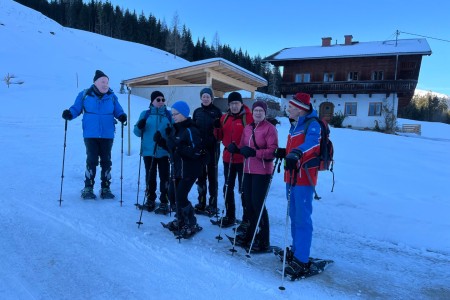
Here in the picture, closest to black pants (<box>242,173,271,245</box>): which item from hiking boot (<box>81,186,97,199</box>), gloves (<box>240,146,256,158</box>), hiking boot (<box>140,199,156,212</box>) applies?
gloves (<box>240,146,256,158</box>)

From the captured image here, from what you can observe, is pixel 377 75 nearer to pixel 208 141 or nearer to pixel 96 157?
pixel 208 141

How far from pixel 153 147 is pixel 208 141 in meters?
1.01

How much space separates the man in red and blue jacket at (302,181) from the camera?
11.5ft

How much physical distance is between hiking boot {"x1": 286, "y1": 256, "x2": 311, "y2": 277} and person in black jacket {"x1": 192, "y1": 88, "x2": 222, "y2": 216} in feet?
5.71

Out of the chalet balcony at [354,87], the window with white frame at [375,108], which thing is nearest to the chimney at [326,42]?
the chalet balcony at [354,87]

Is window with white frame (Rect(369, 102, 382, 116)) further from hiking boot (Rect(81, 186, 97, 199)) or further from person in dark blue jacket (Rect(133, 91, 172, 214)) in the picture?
hiking boot (Rect(81, 186, 97, 199))

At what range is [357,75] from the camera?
29766 mm

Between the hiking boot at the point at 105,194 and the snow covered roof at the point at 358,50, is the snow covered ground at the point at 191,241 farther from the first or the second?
the snow covered roof at the point at 358,50

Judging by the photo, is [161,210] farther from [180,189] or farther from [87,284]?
[87,284]

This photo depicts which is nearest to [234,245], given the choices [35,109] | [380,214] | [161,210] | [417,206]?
[161,210]

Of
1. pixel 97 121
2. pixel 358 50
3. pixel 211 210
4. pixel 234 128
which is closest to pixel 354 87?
pixel 358 50

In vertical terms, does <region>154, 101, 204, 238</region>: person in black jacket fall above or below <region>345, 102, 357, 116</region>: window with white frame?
below

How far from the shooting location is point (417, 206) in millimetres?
6891

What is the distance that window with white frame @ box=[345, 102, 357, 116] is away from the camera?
97.2 feet
